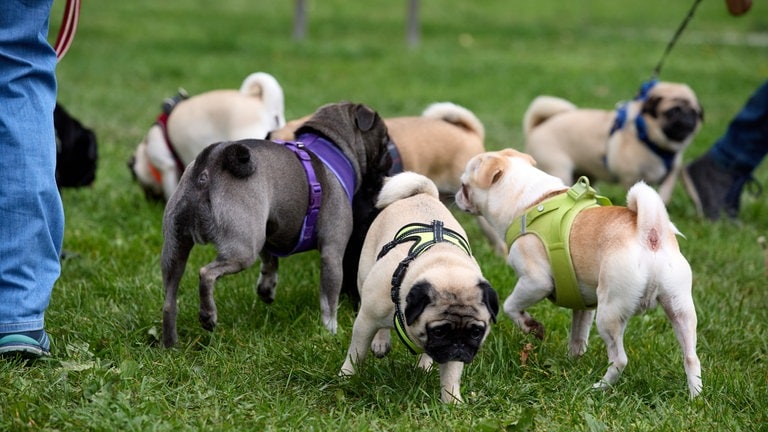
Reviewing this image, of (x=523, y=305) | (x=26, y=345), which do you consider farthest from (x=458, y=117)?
(x=26, y=345)

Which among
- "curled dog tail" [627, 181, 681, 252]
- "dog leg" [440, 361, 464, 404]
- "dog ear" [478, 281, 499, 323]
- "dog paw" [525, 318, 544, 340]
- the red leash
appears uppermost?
the red leash

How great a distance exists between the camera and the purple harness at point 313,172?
4.42m

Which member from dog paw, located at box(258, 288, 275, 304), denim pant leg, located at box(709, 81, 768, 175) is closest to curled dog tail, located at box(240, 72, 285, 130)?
dog paw, located at box(258, 288, 275, 304)

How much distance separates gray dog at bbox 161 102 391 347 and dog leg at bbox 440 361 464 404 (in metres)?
0.96

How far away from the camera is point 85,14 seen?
67.1 feet

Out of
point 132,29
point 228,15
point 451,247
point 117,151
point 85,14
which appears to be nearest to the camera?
point 451,247

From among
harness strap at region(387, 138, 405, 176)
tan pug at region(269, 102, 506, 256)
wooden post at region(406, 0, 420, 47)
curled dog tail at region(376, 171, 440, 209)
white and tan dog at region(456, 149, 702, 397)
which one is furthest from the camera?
wooden post at region(406, 0, 420, 47)

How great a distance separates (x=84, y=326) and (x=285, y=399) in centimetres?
117

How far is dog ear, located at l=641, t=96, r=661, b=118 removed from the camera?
764cm

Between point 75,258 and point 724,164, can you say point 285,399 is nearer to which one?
point 75,258

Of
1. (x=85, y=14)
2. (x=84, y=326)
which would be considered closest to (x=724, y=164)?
(x=84, y=326)

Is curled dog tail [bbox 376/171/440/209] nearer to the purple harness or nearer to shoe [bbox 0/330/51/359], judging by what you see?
the purple harness

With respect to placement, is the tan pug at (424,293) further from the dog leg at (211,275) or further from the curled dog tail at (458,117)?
the curled dog tail at (458,117)

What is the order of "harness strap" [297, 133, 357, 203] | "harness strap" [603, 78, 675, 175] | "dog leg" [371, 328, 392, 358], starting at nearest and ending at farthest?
"dog leg" [371, 328, 392, 358]
"harness strap" [297, 133, 357, 203]
"harness strap" [603, 78, 675, 175]
